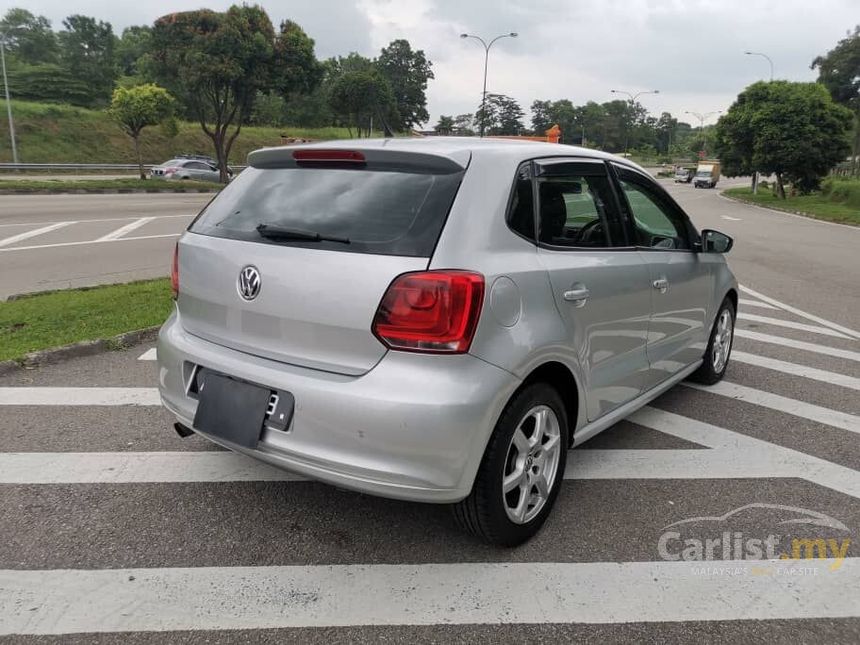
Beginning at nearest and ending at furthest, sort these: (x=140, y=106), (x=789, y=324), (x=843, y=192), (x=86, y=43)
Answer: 1. (x=789, y=324)
2. (x=140, y=106)
3. (x=843, y=192)
4. (x=86, y=43)

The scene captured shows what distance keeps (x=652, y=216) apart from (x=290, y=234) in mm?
2379

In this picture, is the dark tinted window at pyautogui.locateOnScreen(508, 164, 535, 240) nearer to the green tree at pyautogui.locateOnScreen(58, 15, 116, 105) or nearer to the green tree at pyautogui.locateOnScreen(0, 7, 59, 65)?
the green tree at pyautogui.locateOnScreen(58, 15, 116, 105)

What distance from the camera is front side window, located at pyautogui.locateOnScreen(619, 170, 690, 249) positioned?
377 cm

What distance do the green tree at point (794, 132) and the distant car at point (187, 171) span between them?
26.5 meters

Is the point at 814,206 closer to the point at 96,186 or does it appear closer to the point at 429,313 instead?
the point at 96,186

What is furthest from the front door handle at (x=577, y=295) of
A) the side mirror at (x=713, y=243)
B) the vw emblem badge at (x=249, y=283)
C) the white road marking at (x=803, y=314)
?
the white road marking at (x=803, y=314)

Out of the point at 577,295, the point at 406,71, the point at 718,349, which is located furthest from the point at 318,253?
the point at 406,71

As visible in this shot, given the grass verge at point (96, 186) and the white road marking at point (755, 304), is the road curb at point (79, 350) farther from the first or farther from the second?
the grass verge at point (96, 186)

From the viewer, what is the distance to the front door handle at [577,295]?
2926 millimetres

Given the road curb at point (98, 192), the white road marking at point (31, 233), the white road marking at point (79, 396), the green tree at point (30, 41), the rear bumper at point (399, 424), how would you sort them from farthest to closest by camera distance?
the green tree at point (30, 41) → the road curb at point (98, 192) → the white road marking at point (31, 233) → the white road marking at point (79, 396) → the rear bumper at point (399, 424)

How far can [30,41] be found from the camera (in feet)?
220

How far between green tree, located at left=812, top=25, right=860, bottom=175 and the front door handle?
61048 mm

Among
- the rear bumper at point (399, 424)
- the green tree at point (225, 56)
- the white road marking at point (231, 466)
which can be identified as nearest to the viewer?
the rear bumper at point (399, 424)

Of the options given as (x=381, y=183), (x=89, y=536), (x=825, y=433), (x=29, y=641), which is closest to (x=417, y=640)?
(x=29, y=641)
